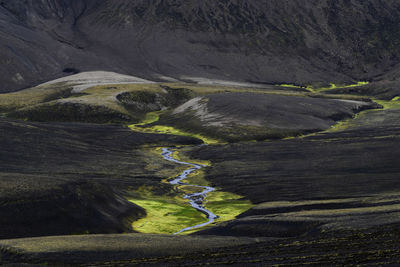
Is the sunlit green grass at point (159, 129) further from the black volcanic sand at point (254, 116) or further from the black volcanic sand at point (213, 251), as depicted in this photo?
the black volcanic sand at point (213, 251)

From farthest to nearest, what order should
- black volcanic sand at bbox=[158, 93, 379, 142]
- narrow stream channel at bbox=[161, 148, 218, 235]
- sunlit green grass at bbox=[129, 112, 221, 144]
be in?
black volcanic sand at bbox=[158, 93, 379, 142]
sunlit green grass at bbox=[129, 112, 221, 144]
narrow stream channel at bbox=[161, 148, 218, 235]

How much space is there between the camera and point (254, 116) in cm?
9700

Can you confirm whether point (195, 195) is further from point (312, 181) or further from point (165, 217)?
point (312, 181)

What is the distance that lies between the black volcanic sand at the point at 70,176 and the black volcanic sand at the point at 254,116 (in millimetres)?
9500

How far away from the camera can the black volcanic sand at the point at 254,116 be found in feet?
295

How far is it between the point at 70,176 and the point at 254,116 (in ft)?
159

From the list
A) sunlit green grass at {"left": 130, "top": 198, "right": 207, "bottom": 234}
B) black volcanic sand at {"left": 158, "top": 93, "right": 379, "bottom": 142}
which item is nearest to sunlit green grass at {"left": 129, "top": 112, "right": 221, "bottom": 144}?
black volcanic sand at {"left": 158, "top": 93, "right": 379, "bottom": 142}

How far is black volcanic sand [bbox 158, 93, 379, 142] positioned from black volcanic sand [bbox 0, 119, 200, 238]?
950cm

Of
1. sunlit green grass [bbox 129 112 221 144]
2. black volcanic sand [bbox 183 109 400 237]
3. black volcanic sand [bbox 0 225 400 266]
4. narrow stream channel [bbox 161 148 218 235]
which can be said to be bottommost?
narrow stream channel [bbox 161 148 218 235]

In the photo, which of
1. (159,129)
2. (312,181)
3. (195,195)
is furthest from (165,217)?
(159,129)

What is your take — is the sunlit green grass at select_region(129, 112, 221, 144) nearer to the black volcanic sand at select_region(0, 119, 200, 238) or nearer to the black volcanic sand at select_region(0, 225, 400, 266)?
the black volcanic sand at select_region(0, 119, 200, 238)

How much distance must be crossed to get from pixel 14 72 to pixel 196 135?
95.1 meters

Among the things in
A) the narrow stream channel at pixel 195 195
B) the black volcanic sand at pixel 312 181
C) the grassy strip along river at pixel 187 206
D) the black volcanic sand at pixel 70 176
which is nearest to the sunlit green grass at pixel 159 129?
the black volcanic sand at pixel 70 176

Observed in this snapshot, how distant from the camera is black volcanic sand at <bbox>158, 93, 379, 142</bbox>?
89.8m
